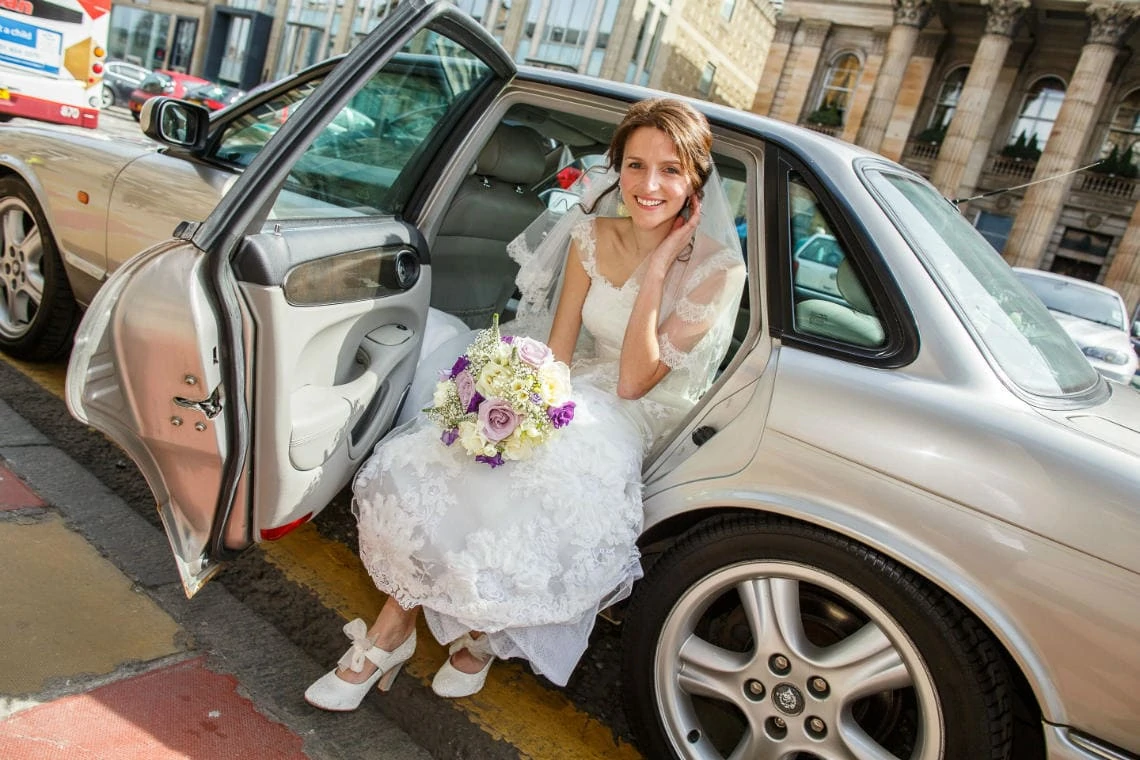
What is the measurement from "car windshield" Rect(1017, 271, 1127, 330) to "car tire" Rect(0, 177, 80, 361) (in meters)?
10.5

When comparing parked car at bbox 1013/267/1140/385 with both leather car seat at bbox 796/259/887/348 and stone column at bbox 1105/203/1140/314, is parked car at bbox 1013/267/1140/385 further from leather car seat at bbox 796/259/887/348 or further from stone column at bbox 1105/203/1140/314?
stone column at bbox 1105/203/1140/314

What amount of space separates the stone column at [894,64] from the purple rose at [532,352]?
24540 mm

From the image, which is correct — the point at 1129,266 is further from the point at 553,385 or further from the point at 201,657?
the point at 201,657

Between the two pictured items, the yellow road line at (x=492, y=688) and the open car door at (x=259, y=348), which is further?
the yellow road line at (x=492, y=688)

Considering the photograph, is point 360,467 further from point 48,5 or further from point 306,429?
point 48,5

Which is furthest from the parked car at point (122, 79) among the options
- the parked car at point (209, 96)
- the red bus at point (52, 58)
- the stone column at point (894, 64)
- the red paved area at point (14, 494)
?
the red paved area at point (14, 494)

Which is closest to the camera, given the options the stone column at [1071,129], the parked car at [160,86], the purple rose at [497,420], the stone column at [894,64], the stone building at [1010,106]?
the purple rose at [497,420]

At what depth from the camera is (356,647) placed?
6.57 feet

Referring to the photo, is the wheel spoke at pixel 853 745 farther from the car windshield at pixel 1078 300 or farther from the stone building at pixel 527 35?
the stone building at pixel 527 35

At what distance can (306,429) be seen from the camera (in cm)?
192

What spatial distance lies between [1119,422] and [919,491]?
1.92 ft

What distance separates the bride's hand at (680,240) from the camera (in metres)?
2.27

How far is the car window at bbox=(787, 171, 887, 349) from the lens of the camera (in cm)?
183

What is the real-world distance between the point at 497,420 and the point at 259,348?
584 mm
